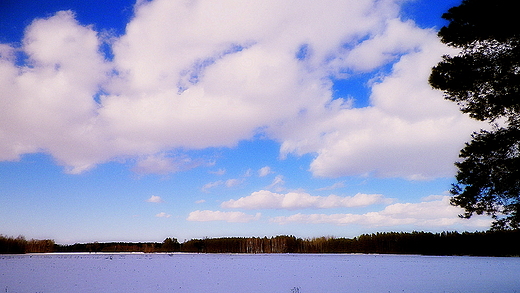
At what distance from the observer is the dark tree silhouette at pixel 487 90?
12297 millimetres

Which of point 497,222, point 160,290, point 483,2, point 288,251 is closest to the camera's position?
point 483,2

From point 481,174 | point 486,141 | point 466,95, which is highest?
point 466,95

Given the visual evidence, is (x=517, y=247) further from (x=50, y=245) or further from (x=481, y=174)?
(x=50, y=245)

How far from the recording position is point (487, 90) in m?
13.1

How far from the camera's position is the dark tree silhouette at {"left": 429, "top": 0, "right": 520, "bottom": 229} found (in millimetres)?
12297

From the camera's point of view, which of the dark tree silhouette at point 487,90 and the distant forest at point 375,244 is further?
the distant forest at point 375,244

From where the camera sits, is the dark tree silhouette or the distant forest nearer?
the dark tree silhouette

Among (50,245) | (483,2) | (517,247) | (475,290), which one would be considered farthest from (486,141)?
(50,245)

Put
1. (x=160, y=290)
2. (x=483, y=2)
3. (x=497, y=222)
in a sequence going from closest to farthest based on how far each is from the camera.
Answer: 1. (x=483, y=2)
2. (x=497, y=222)
3. (x=160, y=290)

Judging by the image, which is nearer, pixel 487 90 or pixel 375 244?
pixel 487 90

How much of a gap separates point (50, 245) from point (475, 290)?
80357 mm

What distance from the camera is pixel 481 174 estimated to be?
44.2 feet

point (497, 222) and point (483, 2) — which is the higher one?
point (483, 2)

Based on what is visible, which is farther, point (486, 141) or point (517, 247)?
point (517, 247)
